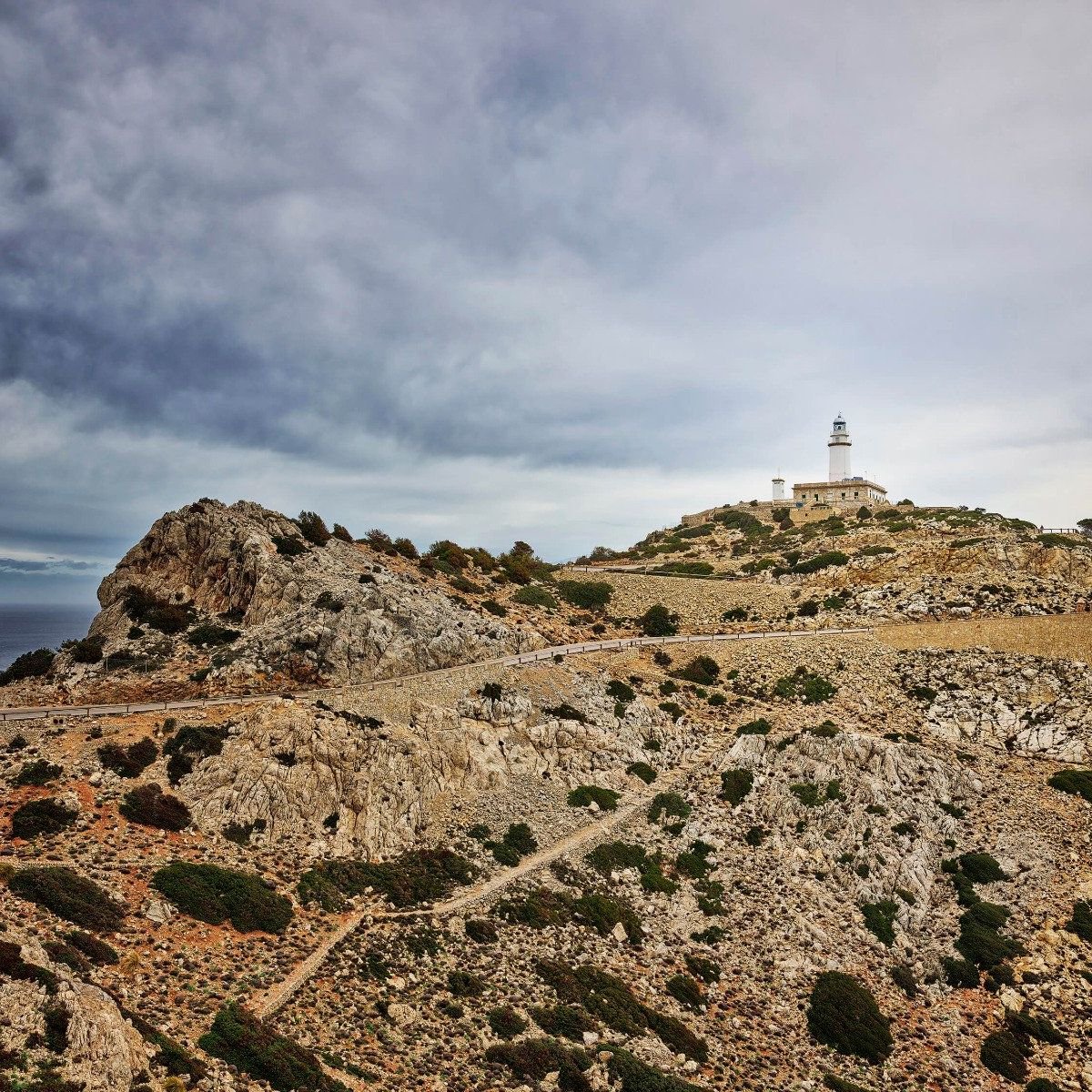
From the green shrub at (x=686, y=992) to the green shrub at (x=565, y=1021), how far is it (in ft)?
14.5

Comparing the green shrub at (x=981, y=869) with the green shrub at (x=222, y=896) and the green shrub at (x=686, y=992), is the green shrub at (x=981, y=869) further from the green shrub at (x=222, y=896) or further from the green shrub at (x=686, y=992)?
the green shrub at (x=222, y=896)

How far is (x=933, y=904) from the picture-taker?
3228 cm

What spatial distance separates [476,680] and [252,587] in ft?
50.3

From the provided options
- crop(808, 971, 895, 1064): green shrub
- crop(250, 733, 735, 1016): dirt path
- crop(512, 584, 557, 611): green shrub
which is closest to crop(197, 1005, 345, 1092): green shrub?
crop(250, 733, 735, 1016): dirt path

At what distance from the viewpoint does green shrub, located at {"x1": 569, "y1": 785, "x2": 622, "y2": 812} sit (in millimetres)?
35562

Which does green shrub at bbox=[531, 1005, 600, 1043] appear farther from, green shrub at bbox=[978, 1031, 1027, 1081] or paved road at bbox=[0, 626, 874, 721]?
paved road at bbox=[0, 626, 874, 721]

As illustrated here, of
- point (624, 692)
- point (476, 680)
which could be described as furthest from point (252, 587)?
point (624, 692)

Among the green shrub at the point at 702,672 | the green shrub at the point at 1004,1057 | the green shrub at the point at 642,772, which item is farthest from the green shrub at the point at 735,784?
the green shrub at the point at 1004,1057

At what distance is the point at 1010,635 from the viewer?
1889 inches

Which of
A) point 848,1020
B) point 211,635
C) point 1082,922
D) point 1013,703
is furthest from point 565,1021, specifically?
point 1013,703

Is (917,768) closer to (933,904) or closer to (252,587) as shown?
(933,904)

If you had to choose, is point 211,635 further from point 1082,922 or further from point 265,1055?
point 1082,922

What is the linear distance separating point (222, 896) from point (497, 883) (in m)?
10.3

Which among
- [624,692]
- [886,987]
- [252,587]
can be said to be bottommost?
[886,987]
